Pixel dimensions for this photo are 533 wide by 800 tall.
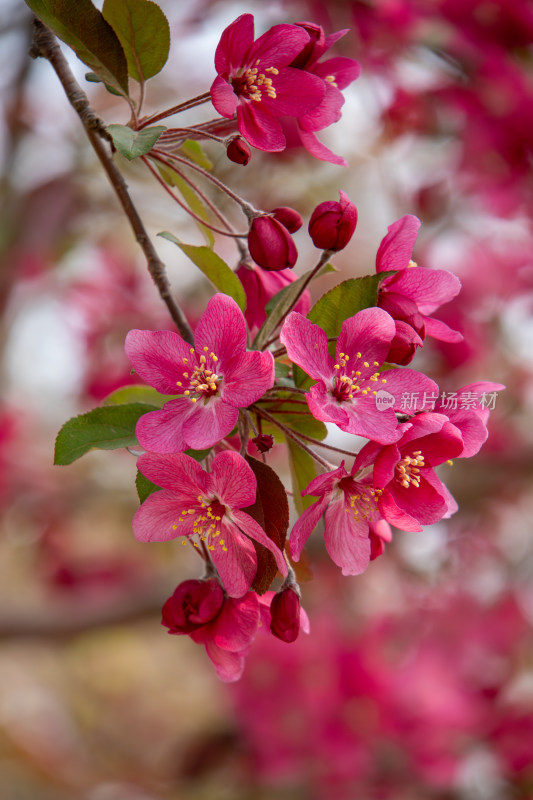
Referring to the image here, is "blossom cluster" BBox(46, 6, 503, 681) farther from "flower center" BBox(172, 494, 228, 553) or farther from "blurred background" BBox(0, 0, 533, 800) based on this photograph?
"blurred background" BBox(0, 0, 533, 800)

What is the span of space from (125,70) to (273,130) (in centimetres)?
16

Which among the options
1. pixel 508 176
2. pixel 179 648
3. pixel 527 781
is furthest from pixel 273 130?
pixel 179 648

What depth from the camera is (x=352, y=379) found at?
0.68 meters

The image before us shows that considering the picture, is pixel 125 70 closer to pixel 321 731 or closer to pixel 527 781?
pixel 321 731

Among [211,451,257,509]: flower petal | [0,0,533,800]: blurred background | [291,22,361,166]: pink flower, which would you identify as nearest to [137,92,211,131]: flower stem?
[291,22,361,166]: pink flower

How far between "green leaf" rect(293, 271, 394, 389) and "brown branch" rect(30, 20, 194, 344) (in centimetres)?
13

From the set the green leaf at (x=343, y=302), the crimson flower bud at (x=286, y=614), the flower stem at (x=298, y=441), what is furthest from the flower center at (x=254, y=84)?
the crimson flower bud at (x=286, y=614)

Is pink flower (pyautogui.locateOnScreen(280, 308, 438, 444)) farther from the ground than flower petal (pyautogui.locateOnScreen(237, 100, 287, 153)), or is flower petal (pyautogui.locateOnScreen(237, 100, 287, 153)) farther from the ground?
flower petal (pyautogui.locateOnScreen(237, 100, 287, 153))

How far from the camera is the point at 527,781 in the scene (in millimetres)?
2600

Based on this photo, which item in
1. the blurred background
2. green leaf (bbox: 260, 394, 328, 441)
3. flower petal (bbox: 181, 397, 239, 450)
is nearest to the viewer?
flower petal (bbox: 181, 397, 239, 450)

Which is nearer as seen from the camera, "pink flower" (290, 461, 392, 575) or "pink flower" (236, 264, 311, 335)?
"pink flower" (290, 461, 392, 575)

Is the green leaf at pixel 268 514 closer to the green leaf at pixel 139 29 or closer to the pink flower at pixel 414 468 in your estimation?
the pink flower at pixel 414 468

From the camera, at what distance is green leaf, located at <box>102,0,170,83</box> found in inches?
27.5

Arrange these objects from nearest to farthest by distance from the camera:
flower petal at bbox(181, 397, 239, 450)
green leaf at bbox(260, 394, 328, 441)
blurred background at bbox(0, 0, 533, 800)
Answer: flower petal at bbox(181, 397, 239, 450) → green leaf at bbox(260, 394, 328, 441) → blurred background at bbox(0, 0, 533, 800)
